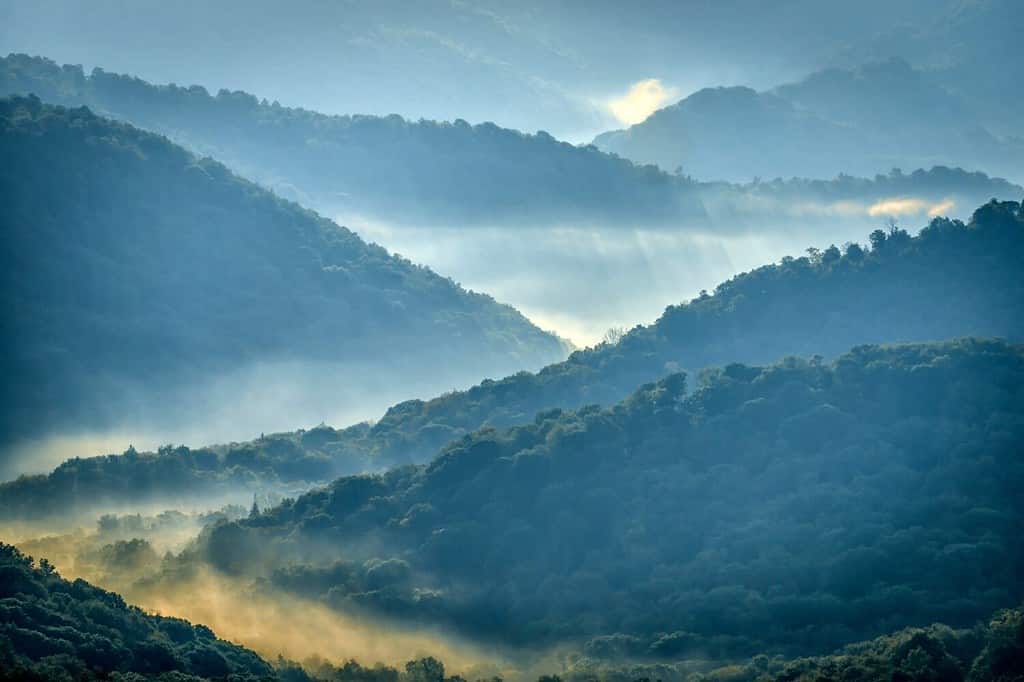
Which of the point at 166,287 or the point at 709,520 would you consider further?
the point at 166,287

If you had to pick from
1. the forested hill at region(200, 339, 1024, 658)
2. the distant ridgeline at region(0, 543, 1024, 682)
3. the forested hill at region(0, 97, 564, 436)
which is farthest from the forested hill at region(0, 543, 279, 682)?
the forested hill at region(0, 97, 564, 436)

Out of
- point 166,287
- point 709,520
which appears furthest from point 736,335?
point 166,287

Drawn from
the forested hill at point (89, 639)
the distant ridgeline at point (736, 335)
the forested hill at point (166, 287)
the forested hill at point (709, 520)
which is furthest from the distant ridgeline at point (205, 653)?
the forested hill at point (166, 287)

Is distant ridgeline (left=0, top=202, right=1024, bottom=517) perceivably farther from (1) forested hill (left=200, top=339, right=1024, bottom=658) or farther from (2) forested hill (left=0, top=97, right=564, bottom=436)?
(2) forested hill (left=0, top=97, right=564, bottom=436)

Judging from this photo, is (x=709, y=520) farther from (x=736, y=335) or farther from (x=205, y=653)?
(x=205, y=653)

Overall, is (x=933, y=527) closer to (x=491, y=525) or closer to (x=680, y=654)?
(x=680, y=654)

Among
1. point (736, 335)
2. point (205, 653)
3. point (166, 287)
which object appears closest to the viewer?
point (205, 653)
